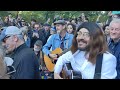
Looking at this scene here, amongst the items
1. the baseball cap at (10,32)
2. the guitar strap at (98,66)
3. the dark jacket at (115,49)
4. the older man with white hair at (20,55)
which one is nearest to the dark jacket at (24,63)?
the older man with white hair at (20,55)

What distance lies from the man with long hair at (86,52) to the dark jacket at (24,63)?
48 cm

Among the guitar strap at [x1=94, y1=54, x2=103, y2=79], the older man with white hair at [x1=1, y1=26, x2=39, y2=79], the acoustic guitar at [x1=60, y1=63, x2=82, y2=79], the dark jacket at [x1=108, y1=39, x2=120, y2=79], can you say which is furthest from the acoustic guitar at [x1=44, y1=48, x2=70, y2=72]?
the dark jacket at [x1=108, y1=39, x2=120, y2=79]

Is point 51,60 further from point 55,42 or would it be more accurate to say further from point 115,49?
point 115,49

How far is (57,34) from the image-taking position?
3.08 meters

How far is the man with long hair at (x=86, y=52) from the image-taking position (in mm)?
2877

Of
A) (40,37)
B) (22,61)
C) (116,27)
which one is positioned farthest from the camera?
(40,37)

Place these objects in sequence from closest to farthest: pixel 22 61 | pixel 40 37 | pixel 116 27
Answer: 1. pixel 22 61
2. pixel 116 27
3. pixel 40 37

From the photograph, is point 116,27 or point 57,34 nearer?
point 116,27

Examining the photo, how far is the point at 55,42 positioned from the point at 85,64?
450 mm
